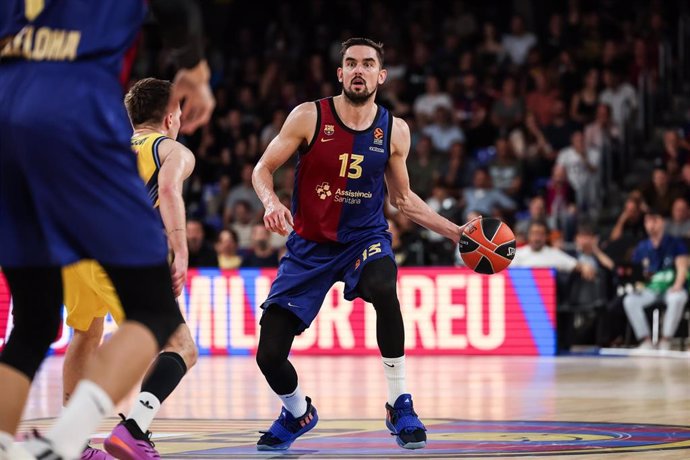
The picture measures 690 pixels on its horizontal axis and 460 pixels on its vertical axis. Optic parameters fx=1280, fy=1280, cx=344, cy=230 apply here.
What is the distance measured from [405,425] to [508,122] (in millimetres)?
12825

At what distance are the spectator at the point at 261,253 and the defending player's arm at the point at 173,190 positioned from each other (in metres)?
9.93

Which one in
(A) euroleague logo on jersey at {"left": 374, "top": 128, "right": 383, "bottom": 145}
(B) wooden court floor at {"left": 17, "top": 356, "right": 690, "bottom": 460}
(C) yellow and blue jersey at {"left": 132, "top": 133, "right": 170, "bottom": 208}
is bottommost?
(B) wooden court floor at {"left": 17, "top": 356, "right": 690, "bottom": 460}

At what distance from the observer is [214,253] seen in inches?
636

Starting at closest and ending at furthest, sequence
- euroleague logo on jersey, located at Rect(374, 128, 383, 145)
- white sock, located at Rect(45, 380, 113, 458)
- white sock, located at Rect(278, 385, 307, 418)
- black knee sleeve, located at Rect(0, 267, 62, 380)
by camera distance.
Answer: white sock, located at Rect(45, 380, 113, 458) → black knee sleeve, located at Rect(0, 267, 62, 380) → white sock, located at Rect(278, 385, 307, 418) → euroleague logo on jersey, located at Rect(374, 128, 383, 145)

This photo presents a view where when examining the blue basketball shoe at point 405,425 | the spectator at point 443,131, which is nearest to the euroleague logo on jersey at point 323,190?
the blue basketball shoe at point 405,425

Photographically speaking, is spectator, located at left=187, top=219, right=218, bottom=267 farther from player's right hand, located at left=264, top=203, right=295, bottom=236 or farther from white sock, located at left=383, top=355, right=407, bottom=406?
player's right hand, located at left=264, top=203, right=295, bottom=236

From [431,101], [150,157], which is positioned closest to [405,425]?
[150,157]

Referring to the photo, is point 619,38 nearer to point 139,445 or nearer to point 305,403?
point 305,403

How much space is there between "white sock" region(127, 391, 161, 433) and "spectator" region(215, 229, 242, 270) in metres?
10.6

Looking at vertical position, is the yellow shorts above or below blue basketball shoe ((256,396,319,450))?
above

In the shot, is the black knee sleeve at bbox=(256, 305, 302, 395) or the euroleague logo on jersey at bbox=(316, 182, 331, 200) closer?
the black knee sleeve at bbox=(256, 305, 302, 395)

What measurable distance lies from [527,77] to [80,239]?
1623cm

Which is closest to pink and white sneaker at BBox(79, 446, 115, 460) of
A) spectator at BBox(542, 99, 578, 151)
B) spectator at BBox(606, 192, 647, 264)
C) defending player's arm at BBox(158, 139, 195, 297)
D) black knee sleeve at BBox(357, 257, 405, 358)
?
defending player's arm at BBox(158, 139, 195, 297)

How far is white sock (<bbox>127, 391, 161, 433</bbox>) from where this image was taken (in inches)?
213
